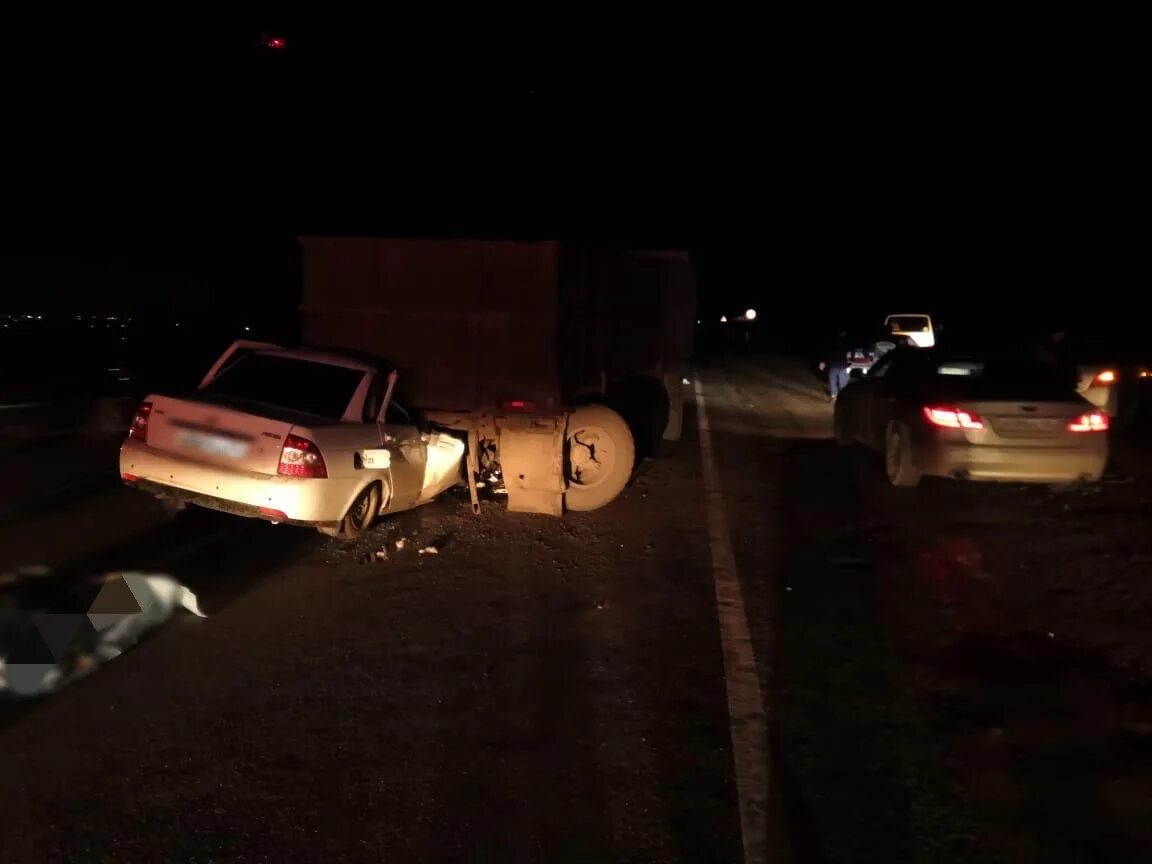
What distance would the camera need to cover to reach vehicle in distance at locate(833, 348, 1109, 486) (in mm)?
10367

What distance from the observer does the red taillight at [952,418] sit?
34.2 feet

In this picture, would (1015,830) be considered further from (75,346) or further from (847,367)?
(75,346)

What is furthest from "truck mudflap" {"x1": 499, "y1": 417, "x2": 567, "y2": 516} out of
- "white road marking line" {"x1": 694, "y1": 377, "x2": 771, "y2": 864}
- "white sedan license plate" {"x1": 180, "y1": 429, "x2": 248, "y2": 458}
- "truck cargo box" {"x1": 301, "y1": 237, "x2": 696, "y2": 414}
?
"white sedan license plate" {"x1": 180, "y1": 429, "x2": 248, "y2": 458}

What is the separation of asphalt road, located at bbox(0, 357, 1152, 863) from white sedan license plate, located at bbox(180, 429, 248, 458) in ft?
2.77

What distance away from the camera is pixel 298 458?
297 inches

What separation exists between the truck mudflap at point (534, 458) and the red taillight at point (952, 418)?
362 cm

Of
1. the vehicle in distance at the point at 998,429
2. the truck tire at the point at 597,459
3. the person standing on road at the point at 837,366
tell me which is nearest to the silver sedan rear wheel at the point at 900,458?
the vehicle in distance at the point at 998,429

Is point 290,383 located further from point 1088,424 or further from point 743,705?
point 1088,424

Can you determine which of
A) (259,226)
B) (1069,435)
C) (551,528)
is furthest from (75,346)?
(1069,435)

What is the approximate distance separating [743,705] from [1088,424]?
643 cm

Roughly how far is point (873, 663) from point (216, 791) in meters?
3.58

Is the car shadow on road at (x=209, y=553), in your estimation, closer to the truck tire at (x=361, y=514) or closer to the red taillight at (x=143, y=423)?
the truck tire at (x=361, y=514)

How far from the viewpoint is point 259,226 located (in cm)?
3222

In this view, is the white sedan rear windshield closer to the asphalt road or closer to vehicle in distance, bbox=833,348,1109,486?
the asphalt road
